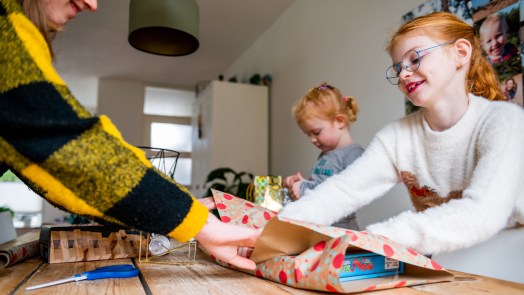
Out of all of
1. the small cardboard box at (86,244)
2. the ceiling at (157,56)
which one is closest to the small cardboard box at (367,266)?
the small cardboard box at (86,244)

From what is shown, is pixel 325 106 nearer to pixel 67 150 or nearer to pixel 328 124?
pixel 328 124

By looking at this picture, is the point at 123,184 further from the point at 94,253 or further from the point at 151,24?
the point at 151,24

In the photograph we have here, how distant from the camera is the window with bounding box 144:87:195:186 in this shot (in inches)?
236

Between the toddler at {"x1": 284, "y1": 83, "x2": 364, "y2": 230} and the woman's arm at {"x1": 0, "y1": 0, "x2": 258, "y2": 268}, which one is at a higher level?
the toddler at {"x1": 284, "y1": 83, "x2": 364, "y2": 230}

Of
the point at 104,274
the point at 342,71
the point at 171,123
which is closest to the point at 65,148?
the point at 104,274

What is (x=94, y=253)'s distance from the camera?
789mm

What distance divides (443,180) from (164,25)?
1190 mm

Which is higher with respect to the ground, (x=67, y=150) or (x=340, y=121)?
(x=340, y=121)

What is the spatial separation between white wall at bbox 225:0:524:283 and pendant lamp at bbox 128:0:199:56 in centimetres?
94

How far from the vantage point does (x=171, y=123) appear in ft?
20.6

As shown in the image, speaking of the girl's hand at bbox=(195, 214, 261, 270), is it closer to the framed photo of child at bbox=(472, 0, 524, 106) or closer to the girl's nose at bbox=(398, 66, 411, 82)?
the girl's nose at bbox=(398, 66, 411, 82)

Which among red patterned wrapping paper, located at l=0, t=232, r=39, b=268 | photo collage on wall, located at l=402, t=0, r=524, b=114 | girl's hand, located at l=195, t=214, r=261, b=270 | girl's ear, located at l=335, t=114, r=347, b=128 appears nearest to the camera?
girl's hand, located at l=195, t=214, r=261, b=270

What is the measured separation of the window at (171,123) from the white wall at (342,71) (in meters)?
2.64

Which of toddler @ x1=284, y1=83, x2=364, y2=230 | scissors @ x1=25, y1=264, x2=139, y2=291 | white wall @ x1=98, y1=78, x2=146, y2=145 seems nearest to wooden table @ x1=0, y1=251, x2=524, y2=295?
scissors @ x1=25, y1=264, x2=139, y2=291
